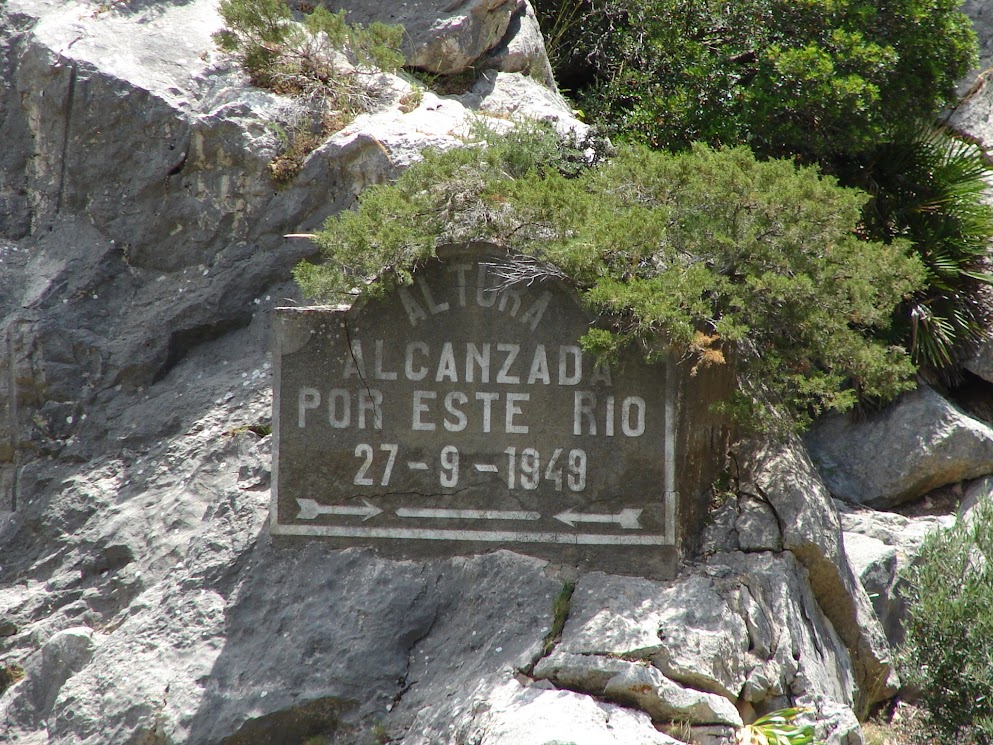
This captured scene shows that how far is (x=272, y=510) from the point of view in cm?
556

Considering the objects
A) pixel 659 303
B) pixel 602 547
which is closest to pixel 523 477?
Result: pixel 602 547

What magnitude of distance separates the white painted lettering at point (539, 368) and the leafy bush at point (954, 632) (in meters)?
2.73

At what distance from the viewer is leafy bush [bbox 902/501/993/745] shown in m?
5.79

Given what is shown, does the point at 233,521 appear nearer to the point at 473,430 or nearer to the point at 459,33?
the point at 473,430

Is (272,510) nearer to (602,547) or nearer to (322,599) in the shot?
(322,599)

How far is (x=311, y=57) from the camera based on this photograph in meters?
7.60

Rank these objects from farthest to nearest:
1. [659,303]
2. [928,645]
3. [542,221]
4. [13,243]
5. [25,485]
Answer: [13,243] < [25,485] < [928,645] < [542,221] < [659,303]

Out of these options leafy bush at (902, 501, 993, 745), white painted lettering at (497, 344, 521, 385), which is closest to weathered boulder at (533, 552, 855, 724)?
leafy bush at (902, 501, 993, 745)

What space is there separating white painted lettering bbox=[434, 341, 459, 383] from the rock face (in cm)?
98

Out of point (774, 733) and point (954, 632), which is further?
point (954, 632)

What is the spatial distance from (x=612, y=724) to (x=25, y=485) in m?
4.17

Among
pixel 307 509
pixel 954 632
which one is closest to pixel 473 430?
pixel 307 509

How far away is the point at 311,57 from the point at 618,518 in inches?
168

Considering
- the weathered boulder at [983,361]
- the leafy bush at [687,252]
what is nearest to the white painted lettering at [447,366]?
the leafy bush at [687,252]
